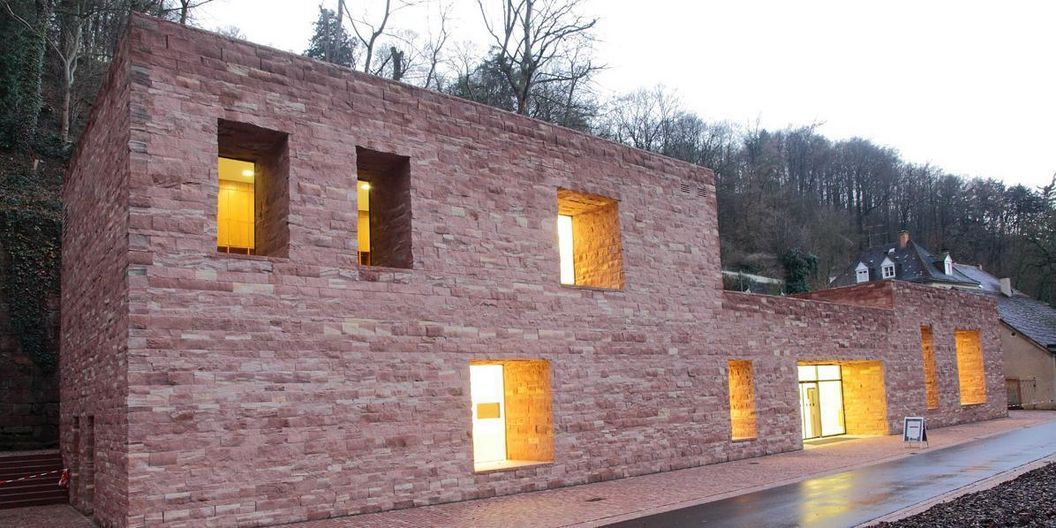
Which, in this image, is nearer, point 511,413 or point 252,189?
point 252,189

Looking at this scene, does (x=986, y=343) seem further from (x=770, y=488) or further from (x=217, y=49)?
(x=217, y=49)

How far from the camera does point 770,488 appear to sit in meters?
12.8

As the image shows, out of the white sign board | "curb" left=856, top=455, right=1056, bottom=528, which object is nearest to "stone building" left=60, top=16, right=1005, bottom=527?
the white sign board

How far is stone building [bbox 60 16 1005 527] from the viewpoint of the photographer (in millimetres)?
9914

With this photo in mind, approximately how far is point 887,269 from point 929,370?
25.3 metres

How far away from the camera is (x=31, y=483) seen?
47.6ft

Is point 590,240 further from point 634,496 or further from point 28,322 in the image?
point 28,322

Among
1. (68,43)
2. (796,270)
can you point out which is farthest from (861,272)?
(68,43)

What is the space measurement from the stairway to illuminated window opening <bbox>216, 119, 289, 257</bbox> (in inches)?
236

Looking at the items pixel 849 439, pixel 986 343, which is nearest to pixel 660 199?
pixel 849 439

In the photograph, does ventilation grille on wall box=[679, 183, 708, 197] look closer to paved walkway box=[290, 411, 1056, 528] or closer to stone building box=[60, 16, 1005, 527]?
stone building box=[60, 16, 1005, 527]

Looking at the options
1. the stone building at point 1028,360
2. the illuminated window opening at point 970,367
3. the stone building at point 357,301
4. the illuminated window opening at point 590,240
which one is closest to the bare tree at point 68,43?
the stone building at point 357,301

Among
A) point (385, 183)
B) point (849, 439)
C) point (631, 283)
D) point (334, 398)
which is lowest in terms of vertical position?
point (849, 439)

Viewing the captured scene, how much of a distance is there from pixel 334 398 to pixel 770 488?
280 inches
